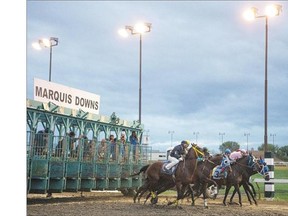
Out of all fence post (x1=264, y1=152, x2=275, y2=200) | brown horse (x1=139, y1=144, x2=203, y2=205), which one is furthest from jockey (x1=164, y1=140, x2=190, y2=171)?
fence post (x1=264, y1=152, x2=275, y2=200)

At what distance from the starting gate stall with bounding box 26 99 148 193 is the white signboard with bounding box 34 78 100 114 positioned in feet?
0.55

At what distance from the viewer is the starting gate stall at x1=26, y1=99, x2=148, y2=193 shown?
10602mm

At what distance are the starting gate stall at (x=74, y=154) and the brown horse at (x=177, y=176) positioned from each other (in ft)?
4.00

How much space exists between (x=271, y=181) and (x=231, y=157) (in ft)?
5.75

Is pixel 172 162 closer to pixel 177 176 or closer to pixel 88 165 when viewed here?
pixel 177 176

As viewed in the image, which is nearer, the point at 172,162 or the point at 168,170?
the point at 172,162

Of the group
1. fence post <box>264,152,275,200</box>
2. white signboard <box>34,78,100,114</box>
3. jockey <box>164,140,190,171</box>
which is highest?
white signboard <box>34,78,100,114</box>

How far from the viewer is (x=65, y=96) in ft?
41.0

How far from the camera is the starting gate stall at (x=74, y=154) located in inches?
417

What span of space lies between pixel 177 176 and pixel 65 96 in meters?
3.35

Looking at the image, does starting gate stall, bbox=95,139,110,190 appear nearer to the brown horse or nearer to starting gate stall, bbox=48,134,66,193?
the brown horse

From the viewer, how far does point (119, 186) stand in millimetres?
13789

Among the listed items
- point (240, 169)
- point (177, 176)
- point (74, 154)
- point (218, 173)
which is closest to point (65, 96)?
point (74, 154)
